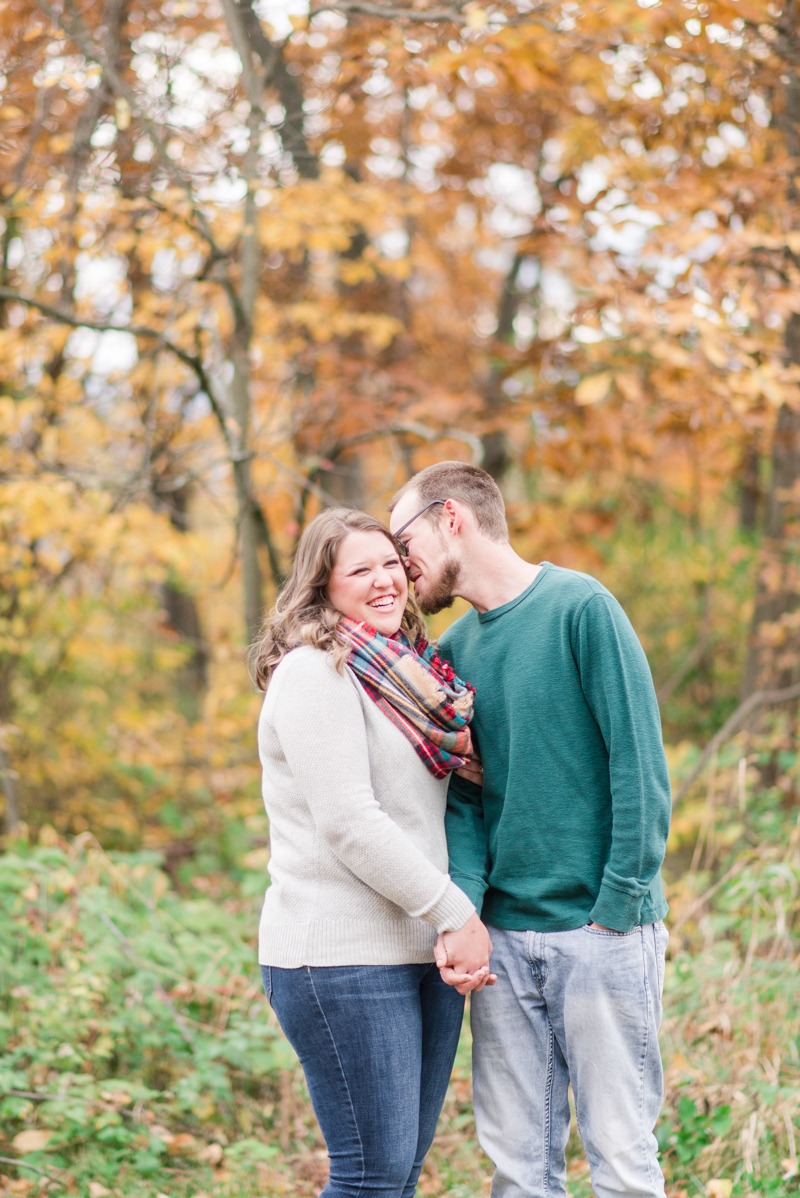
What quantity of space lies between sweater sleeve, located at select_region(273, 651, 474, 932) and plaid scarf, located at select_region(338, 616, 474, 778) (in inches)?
2.9

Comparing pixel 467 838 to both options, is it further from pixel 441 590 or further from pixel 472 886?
pixel 441 590

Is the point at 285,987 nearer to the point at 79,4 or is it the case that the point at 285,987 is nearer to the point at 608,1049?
the point at 608,1049

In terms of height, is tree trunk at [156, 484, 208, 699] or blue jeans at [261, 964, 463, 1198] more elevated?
blue jeans at [261, 964, 463, 1198]

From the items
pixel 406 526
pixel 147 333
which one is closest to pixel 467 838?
pixel 406 526

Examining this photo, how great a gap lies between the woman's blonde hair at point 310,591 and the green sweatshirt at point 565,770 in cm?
39

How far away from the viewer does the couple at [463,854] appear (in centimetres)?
194

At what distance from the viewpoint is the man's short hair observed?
2258 mm

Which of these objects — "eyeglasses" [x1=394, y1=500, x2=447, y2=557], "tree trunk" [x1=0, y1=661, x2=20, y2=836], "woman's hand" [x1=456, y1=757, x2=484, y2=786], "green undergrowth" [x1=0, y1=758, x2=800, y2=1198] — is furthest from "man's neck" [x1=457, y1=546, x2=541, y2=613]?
"tree trunk" [x1=0, y1=661, x2=20, y2=836]

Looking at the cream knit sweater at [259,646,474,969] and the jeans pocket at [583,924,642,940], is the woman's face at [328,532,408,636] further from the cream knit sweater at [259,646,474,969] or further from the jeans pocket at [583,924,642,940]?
the jeans pocket at [583,924,642,940]

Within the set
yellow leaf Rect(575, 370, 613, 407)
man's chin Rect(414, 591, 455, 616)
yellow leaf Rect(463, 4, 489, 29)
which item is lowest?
man's chin Rect(414, 591, 455, 616)

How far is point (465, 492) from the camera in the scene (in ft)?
7.43

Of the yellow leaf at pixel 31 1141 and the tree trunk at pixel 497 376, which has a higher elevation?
the tree trunk at pixel 497 376

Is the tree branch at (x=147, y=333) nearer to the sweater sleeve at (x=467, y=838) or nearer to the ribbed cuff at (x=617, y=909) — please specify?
the sweater sleeve at (x=467, y=838)

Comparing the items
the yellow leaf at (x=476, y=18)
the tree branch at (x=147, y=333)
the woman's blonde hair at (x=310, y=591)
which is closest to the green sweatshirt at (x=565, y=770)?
the woman's blonde hair at (x=310, y=591)
